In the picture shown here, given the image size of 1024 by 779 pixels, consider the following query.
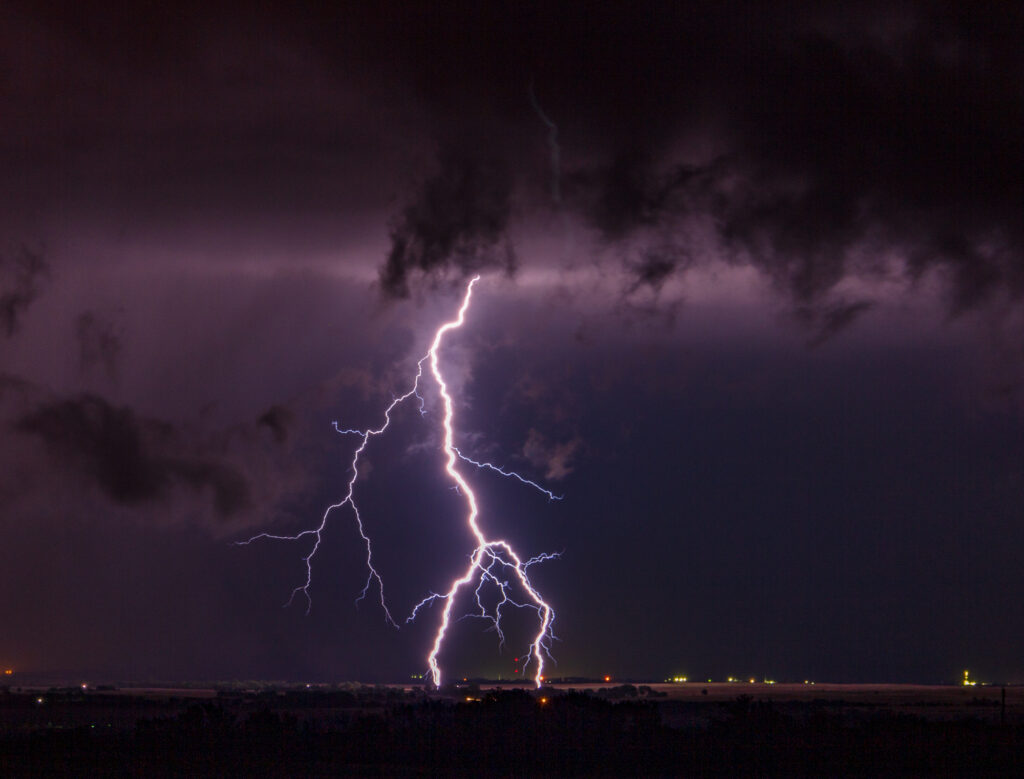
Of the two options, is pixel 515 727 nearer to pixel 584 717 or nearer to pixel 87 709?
pixel 584 717

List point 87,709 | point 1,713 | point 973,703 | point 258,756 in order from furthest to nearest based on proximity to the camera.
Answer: point 973,703
point 87,709
point 1,713
point 258,756

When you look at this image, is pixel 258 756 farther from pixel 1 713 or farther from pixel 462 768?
pixel 1 713

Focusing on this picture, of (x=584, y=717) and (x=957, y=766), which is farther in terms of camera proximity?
(x=584, y=717)

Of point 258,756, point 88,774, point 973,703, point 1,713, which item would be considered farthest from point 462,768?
point 973,703

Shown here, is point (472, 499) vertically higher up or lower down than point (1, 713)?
higher up

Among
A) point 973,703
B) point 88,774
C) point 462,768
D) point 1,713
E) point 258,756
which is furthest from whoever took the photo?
point 973,703

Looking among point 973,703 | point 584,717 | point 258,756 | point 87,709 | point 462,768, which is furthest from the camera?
point 973,703

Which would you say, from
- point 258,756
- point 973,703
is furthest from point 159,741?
point 973,703

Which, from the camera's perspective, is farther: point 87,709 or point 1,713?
point 87,709

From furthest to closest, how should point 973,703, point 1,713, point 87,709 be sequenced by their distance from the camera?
point 973,703 < point 87,709 < point 1,713
